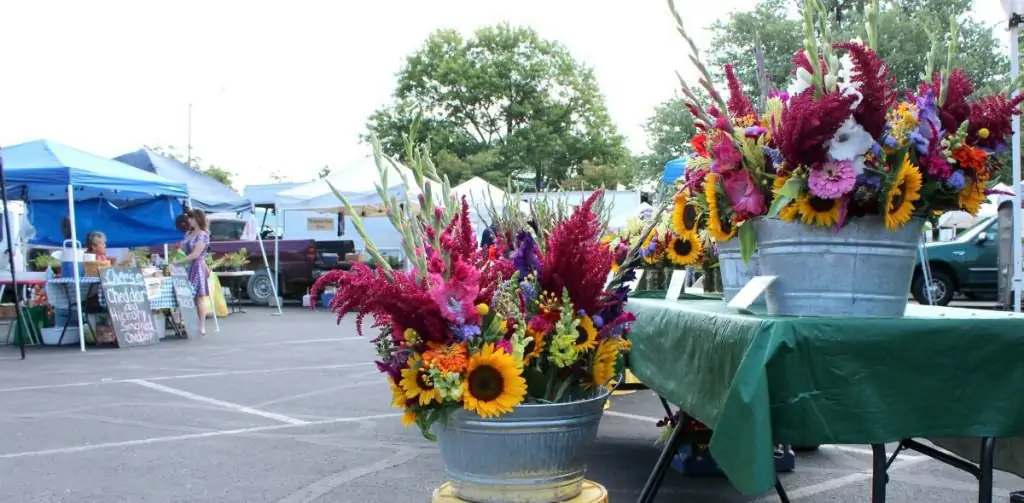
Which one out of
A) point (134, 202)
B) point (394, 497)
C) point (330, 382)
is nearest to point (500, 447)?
point (394, 497)

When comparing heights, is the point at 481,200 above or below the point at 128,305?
above

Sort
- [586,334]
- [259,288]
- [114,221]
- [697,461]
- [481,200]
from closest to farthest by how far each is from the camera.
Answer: [586,334], [697,461], [481,200], [114,221], [259,288]

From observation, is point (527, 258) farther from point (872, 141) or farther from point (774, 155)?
point (872, 141)

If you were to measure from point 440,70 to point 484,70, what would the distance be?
2308 mm

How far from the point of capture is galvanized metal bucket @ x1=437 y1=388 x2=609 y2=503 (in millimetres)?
2334

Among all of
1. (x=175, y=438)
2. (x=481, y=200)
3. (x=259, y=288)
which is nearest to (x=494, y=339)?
(x=175, y=438)

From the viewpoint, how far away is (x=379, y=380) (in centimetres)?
815

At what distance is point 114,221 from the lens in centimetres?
1426

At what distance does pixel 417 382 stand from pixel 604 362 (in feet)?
1.85

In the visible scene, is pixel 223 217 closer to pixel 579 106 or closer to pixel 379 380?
pixel 379 380

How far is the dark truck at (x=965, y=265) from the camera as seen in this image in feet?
54.6

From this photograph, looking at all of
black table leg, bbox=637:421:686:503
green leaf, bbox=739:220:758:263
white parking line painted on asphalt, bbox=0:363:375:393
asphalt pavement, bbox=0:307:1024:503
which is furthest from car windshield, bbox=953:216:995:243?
green leaf, bbox=739:220:758:263

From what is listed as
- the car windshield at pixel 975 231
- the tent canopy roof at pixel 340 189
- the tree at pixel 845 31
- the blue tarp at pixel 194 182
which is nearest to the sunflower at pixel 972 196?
the tent canopy roof at pixel 340 189

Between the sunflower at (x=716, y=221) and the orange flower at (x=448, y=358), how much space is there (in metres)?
0.87
